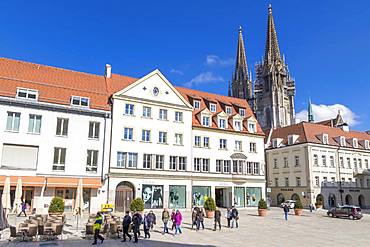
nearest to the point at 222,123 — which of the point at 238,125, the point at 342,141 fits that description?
the point at 238,125

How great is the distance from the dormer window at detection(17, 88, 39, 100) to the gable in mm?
8753

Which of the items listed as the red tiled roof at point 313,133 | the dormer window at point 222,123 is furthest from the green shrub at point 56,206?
the red tiled roof at point 313,133

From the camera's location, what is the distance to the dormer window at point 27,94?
33.6 m

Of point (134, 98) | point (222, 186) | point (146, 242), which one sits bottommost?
point (146, 242)

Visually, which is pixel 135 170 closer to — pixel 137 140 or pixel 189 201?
pixel 137 140

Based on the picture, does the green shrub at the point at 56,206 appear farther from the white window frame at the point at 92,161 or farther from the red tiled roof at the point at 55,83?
the red tiled roof at the point at 55,83

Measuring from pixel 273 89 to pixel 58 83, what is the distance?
289ft

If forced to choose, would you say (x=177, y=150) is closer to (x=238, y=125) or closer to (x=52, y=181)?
(x=238, y=125)

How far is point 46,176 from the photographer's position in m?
32.9

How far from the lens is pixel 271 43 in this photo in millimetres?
122688

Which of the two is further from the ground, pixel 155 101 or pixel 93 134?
pixel 155 101

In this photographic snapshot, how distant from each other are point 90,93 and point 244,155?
74.1ft

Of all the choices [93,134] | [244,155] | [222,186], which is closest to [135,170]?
[93,134]

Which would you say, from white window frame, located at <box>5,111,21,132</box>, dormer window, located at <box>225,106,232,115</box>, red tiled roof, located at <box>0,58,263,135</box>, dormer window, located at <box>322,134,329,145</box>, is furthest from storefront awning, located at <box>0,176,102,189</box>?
dormer window, located at <box>322,134,329,145</box>
